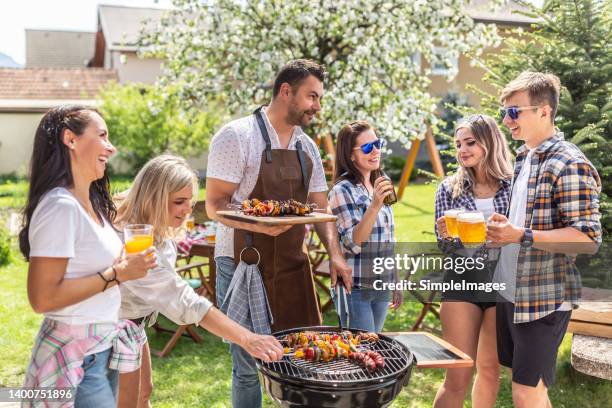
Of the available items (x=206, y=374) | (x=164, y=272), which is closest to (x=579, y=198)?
(x=164, y=272)

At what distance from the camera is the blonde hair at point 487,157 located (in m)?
3.75

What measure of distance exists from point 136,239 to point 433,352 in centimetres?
169

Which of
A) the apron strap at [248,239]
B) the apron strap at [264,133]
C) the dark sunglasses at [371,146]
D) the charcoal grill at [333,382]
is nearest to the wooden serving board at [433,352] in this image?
the charcoal grill at [333,382]

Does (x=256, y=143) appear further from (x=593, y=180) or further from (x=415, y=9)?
(x=415, y=9)

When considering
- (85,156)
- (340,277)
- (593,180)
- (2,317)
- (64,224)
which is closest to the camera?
(64,224)

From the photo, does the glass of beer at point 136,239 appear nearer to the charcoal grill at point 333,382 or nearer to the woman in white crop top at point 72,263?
the woman in white crop top at point 72,263

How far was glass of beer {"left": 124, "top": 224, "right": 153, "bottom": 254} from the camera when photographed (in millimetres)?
2492

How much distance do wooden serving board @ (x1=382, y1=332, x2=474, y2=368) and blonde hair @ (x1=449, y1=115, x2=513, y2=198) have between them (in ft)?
2.93

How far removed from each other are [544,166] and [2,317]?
20.4 feet

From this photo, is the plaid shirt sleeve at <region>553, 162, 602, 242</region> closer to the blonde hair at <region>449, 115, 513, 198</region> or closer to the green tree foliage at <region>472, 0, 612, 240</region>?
the blonde hair at <region>449, 115, 513, 198</region>

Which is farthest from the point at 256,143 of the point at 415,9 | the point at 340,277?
the point at 415,9

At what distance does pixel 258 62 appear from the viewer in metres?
8.95

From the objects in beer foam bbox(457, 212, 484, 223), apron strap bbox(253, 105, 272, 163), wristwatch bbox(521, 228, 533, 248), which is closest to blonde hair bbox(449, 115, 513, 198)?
beer foam bbox(457, 212, 484, 223)

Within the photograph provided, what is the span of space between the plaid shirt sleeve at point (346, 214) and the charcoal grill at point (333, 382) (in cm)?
100
